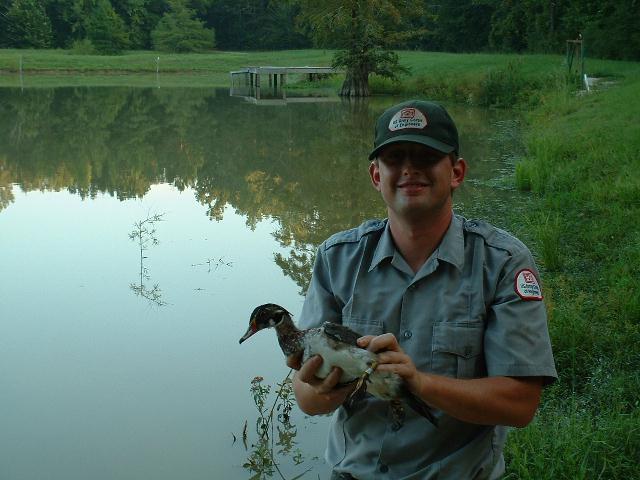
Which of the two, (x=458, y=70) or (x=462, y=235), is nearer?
(x=462, y=235)

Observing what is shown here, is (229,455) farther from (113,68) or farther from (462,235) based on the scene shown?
(113,68)

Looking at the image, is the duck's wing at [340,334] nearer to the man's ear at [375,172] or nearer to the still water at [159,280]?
the man's ear at [375,172]

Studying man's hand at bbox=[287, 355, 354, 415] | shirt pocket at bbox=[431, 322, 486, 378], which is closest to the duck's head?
man's hand at bbox=[287, 355, 354, 415]

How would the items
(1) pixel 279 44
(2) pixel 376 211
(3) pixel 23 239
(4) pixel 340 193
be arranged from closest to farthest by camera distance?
(3) pixel 23 239, (2) pixel 376 211, (4) pixel 340 193, (1) pixel 279 44

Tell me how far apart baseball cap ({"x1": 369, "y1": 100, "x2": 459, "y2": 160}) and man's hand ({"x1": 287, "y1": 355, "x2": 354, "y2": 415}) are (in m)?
0.66

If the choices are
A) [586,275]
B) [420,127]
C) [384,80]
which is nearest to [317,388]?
[420,127]

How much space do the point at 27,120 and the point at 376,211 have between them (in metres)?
14.6

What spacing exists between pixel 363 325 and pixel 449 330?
0.26 meters

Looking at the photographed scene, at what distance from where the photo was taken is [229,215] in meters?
11.2

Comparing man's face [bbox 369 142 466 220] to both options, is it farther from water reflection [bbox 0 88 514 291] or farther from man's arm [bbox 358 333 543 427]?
water reflection [bbox 0 88 514 291]

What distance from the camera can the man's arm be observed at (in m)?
2.12

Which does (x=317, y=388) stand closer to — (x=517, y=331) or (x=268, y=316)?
(x=268, y=316)

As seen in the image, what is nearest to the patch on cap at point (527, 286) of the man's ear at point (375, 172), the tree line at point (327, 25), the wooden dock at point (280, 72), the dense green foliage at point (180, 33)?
the man's ear at point (375, 172)

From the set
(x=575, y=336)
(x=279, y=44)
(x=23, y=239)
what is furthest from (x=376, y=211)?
(x=279, y=44)
